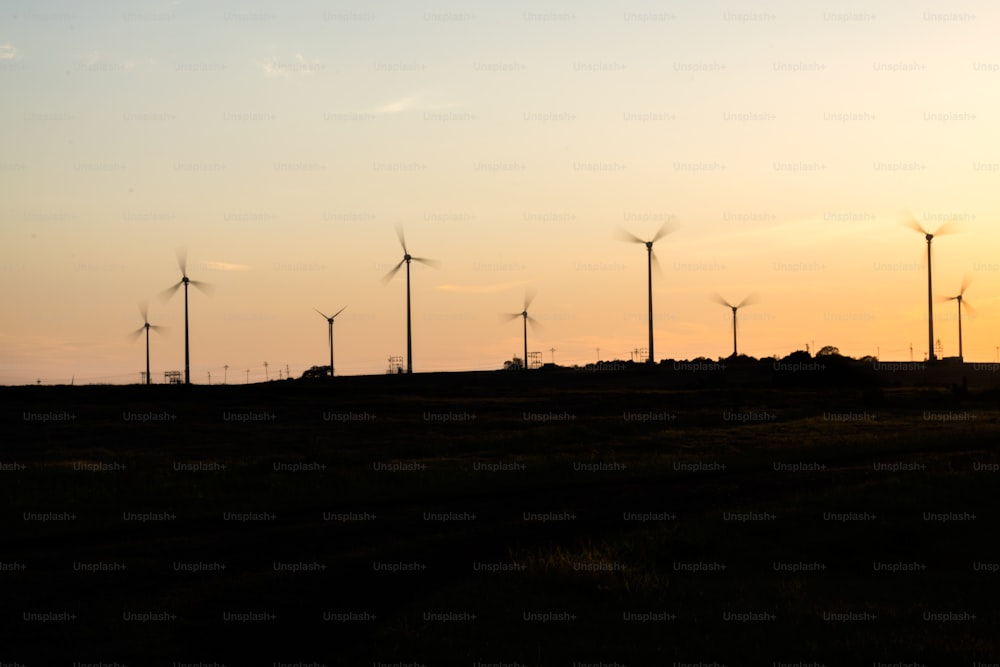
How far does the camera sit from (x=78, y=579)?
20.4m

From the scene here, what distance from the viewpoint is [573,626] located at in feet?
54.6

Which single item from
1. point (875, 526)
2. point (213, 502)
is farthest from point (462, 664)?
point (213, 502)

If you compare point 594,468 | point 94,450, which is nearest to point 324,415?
point 94,450

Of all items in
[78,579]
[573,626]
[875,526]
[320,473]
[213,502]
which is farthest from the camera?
[320,473]

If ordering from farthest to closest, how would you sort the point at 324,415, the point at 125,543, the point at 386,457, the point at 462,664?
the point at 324,415 < the point at 386,457 < the point at 125,543 < the point at 462,664

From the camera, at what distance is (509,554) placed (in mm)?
22547

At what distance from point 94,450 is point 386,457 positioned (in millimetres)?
17017

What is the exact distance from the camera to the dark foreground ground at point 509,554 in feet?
51.5

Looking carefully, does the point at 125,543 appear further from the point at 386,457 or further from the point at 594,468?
the point at 386,457

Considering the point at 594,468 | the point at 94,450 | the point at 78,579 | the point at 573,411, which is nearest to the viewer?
the point at 78,579

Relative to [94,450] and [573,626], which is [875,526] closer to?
[573,626]

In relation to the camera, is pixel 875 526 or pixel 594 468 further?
pixel 594 468

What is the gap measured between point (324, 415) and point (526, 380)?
2435 inches

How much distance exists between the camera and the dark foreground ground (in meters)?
15.7
